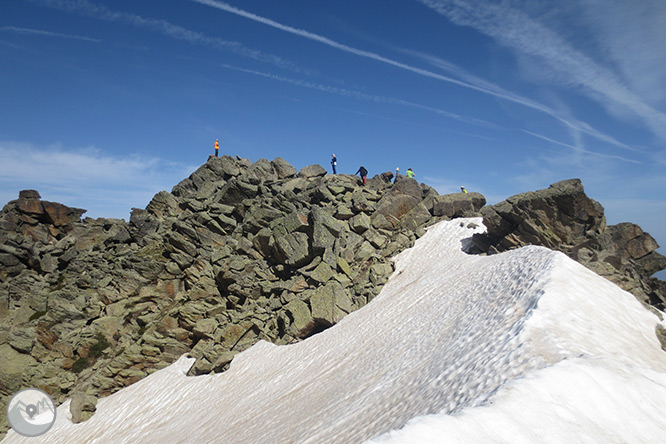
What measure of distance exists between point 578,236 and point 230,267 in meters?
27.6

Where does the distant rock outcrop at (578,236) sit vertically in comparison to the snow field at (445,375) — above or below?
above

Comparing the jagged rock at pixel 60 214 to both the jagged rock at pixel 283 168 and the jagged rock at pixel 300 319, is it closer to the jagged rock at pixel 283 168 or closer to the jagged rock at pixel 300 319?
the jagged rock at pixel 283 168

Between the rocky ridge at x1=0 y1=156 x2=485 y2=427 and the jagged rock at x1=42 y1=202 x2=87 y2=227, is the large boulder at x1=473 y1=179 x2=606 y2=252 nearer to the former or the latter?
the rocky ridge at x1=0 y1=156 x2=485 y2=427

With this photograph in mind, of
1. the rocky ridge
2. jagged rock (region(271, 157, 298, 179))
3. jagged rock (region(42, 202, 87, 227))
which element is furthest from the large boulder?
jagged rock (region(42, 202, 87, 227))

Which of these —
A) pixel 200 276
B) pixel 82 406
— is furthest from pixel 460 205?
pixel 82 406

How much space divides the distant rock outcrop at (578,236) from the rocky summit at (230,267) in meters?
0.08

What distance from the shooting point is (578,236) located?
2445 centimetres

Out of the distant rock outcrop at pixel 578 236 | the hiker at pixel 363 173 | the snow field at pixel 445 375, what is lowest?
the snow field at pixel 445 375

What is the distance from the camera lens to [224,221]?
37.4m

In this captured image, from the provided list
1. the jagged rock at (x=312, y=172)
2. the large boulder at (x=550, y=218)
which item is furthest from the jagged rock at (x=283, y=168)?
the large boulder at (x=550, y=218)

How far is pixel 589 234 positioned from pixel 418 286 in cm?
1177

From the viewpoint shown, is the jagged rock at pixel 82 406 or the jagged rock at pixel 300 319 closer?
the jagged rock at pixel 300 319

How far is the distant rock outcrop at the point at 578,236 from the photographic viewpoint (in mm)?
20719

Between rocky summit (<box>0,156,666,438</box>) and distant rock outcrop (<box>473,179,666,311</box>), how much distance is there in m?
0.08
